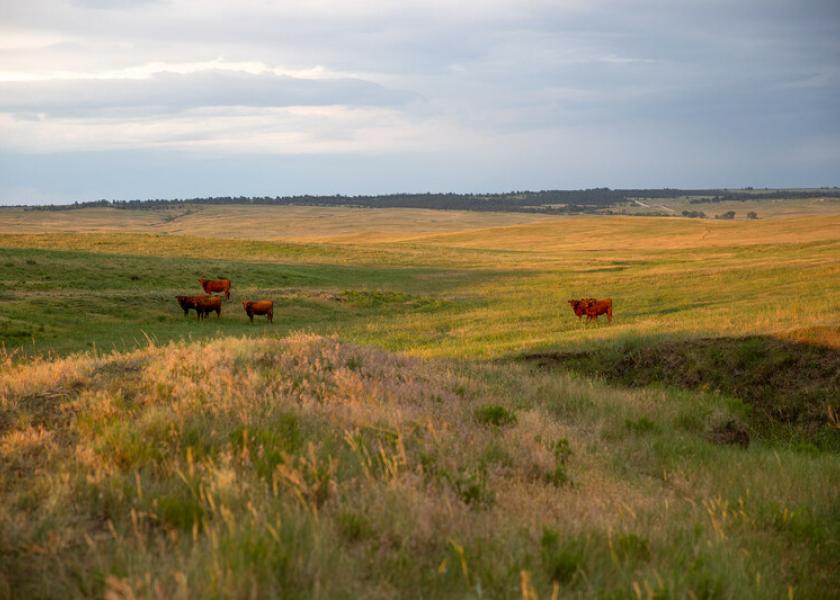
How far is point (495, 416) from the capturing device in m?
9.03

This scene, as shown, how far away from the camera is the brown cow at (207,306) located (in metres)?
33.0

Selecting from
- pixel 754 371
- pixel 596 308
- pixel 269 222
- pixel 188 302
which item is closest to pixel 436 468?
A: pixel 754 371

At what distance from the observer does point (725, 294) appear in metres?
32.9

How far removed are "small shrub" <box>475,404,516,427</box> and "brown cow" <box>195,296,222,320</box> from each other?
25854 millimetres

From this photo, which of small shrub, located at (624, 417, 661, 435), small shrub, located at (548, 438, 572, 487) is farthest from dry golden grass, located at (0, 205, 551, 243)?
small shrub, located at (548, 438, 572, 487)

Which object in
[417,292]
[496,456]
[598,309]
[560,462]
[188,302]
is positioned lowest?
[417,292]

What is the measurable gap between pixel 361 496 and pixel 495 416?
3655 millimetres

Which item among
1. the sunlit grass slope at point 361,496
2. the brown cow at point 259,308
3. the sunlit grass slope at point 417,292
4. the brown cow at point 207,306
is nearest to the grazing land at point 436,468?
the sunlit grass slope at point 361,496

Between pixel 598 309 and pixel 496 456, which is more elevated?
pixel 496 456

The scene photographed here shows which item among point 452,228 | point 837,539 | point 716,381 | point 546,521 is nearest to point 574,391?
point 716,381

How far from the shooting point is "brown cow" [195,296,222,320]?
3297 centimetres

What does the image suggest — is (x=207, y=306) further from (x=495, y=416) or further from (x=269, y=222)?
(x=269, y=222)

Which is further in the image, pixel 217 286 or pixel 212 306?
pixel 217 286

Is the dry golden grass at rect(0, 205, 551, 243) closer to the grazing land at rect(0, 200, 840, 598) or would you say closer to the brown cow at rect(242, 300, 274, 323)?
the brown cow at rect(242, 300, 274, 323)
